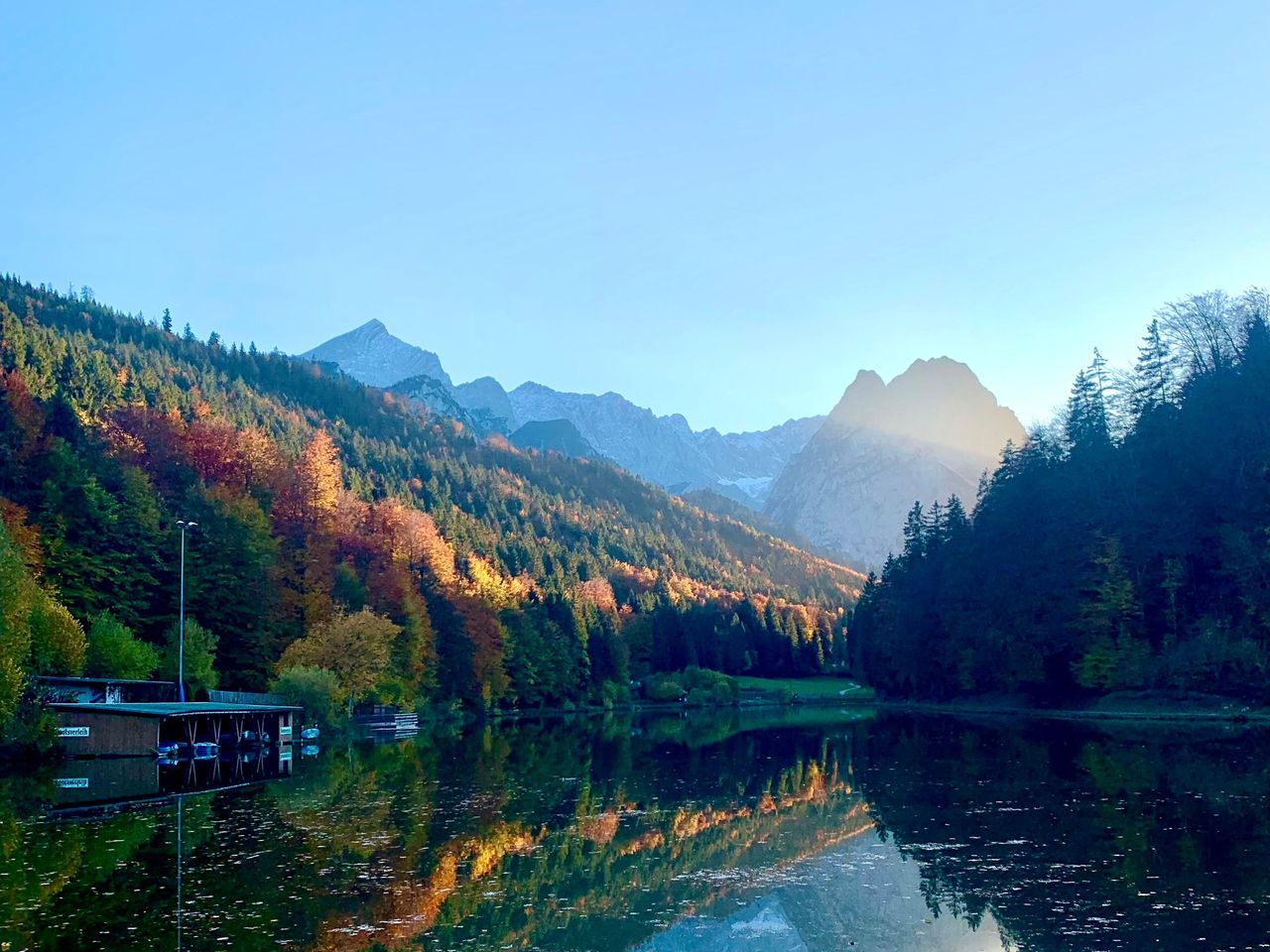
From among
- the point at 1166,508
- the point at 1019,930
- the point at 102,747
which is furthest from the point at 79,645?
the point at 1166,508

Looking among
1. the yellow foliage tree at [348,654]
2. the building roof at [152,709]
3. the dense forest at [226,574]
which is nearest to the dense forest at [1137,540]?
the dense forest at [226,574]

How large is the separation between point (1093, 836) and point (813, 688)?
15072cm

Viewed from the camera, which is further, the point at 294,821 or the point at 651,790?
the point at 651,790

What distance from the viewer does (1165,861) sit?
985 inches

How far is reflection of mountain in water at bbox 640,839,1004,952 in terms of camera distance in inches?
797

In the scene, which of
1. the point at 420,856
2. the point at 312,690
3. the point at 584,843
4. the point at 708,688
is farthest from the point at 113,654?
the point at 708,688

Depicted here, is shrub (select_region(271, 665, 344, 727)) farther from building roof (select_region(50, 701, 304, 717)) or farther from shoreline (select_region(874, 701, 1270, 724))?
shoreline (select_region(874, 701, 1270, 724))

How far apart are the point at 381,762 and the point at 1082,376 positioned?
71.6 meters

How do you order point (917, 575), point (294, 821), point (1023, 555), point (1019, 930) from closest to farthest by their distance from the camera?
point (1019, 930)
point (294, 821)
point (1023, 555)
point (917, 575)

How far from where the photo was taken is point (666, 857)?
95.2 ft

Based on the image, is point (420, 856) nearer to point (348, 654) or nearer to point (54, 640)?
point (54, 640)

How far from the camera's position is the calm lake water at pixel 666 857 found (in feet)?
68.3

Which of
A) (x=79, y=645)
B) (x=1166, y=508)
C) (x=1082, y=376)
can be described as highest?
(x=1082, y=376)

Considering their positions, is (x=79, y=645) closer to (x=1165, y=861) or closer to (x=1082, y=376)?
(x=1165, y=861)
